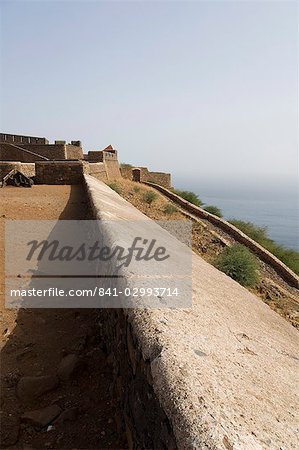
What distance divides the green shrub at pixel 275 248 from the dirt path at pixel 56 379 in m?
12.3

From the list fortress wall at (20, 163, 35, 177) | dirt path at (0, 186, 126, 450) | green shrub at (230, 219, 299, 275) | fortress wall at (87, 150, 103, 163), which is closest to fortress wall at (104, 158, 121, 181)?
fortress wall at (87, 150, 103, 163)

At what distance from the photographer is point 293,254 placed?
15445mm

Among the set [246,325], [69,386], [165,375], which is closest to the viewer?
[165,375]

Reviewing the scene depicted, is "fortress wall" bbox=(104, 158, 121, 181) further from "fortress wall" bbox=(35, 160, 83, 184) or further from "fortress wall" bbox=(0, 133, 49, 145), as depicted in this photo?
"fortress wall" bbox=(35, 160, 83, 184)

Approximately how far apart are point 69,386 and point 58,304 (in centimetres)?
129

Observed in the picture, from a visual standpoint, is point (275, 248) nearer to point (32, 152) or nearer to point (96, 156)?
point (96, 156)

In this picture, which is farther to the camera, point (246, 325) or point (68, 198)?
point (68, 198)

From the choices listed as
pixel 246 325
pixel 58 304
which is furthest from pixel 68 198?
pixel 246 325

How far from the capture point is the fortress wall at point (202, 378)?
3.59ft

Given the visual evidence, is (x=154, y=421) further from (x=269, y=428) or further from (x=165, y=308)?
(x=165, y=308)

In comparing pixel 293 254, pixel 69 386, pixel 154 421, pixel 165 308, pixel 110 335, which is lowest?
pixel 293 254

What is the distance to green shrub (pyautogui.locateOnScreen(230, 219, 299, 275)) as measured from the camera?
14391 millimetres

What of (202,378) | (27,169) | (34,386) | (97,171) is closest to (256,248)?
(97,171)

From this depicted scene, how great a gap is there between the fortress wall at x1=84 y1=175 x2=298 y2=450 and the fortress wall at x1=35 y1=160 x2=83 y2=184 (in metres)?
10.5
